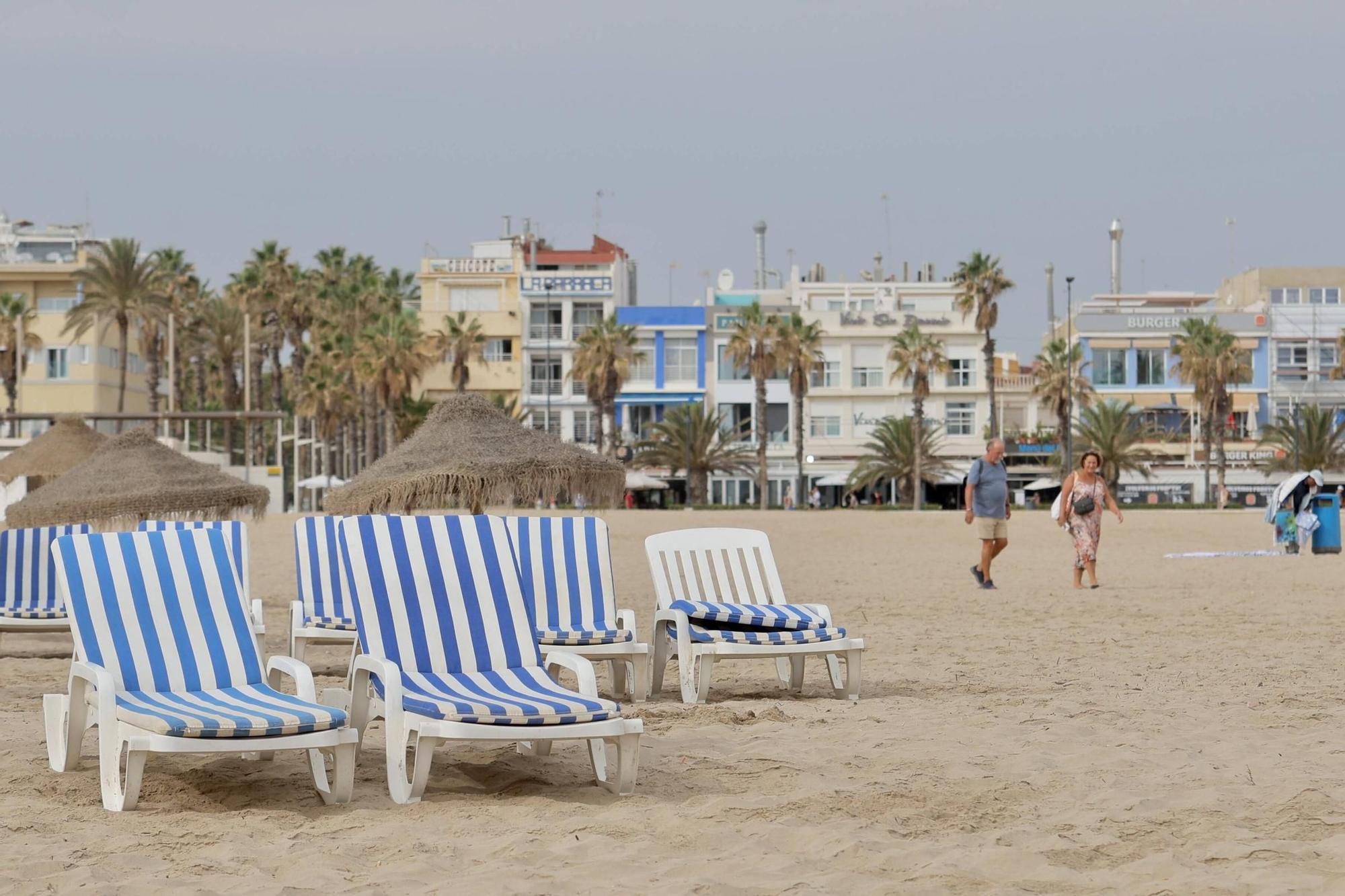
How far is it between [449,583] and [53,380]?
2685 inches

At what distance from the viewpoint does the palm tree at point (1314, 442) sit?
64.8 meters

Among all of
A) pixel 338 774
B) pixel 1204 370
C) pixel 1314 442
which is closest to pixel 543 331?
pixel 1204 370

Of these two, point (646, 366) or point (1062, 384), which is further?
point (646, 366)

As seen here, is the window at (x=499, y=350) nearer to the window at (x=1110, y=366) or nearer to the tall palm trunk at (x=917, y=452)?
the tall palm trunk at (x=917, y=452)

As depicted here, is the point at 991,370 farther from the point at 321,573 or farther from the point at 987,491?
the point at 321,573

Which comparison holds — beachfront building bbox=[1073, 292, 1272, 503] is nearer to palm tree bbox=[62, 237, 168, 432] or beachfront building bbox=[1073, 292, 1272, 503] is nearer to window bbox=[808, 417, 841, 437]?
window bbox=[808, 417, 841, 437]

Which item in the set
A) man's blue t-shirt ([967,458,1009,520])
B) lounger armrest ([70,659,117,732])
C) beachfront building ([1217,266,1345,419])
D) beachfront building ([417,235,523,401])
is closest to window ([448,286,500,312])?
beachfront building ([417,235,523,401])

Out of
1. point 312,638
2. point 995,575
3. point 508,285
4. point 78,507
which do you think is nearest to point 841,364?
point 508,285

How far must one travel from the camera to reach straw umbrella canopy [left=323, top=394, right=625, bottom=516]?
13.5 m

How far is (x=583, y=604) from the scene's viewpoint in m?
8.52

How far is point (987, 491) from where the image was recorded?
16.5 meters

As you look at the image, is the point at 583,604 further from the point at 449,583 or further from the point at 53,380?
the point at 53,380

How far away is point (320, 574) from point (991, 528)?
928 cm

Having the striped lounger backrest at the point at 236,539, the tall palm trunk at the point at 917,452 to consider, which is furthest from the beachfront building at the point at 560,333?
the striped lounger backrest at the point at 236,539
